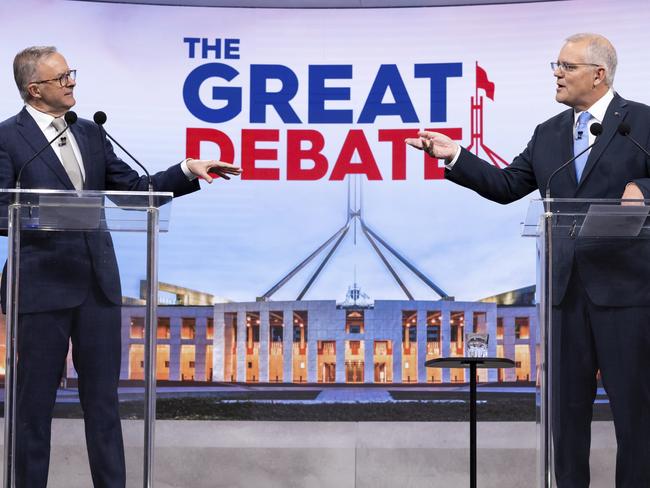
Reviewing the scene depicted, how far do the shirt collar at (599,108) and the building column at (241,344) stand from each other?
89.4 inches

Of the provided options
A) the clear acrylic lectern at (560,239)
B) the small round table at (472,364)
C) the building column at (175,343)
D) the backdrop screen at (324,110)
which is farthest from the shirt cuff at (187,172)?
the backdrop screen at (324,110)

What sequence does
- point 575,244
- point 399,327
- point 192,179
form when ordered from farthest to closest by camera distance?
point 399,327 → point 192,179 → point 575,244

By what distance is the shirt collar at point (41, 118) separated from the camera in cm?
350

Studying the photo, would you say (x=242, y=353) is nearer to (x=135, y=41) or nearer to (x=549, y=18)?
(x=135, y=41)

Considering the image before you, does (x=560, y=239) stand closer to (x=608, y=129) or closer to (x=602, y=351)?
(x=602, y=351)

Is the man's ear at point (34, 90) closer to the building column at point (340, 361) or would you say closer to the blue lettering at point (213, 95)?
the blue lettering at point (213, 95)

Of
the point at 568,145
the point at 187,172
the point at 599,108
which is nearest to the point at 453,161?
the point at 568,145

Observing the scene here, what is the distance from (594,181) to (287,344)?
233 cm

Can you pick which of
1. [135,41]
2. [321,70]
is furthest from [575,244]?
[135,41]

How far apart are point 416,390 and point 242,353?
824 mm

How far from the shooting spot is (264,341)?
532cm

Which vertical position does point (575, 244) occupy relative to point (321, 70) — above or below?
below

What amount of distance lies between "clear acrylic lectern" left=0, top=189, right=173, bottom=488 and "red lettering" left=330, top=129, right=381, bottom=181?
2483mm

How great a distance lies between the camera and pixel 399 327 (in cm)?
525
